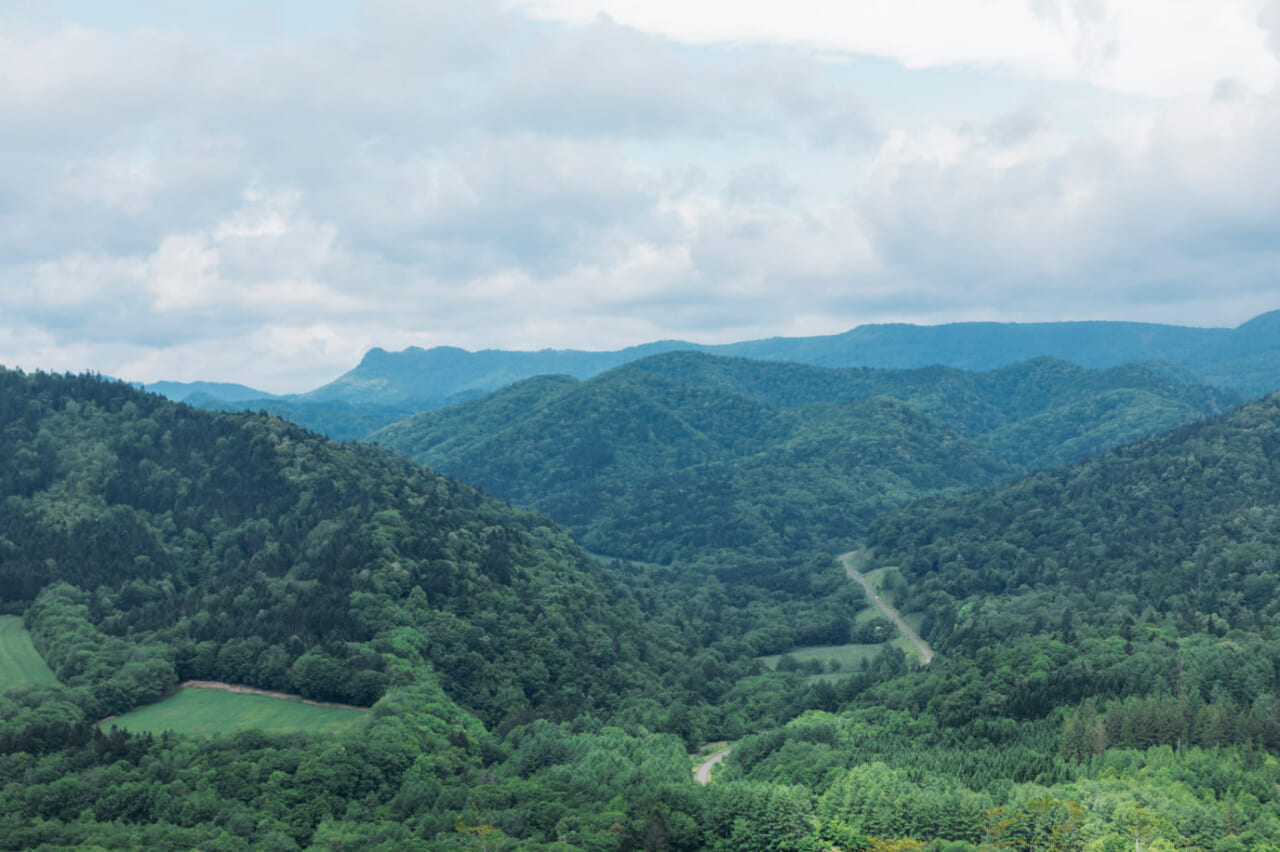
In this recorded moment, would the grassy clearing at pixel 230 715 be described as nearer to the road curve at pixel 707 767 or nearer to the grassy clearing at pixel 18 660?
the grassy clearing at pixel 18 660

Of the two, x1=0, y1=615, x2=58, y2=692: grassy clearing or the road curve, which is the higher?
x1=0, y1=615, x2=58, y2=692: grassy clearing

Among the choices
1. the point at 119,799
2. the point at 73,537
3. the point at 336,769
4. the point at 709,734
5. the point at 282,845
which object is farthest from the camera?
the point at 73,537

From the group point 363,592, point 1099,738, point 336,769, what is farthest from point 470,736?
point 1099,738

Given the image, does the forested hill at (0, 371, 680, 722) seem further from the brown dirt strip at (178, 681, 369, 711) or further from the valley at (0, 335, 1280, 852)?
the brown dirt strip at (178, 681, 369, 711)

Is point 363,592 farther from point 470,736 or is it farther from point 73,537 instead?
point 73,537

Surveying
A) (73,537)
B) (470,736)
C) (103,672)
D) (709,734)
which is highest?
(73,537)

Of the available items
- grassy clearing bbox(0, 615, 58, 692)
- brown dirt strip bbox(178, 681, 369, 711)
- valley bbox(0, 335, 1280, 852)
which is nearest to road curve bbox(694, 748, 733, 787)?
valley bbox(0, 335, 1280, 852)

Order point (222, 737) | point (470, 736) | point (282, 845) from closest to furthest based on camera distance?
point (282, 845), point (222, 737), point (470, 736)
